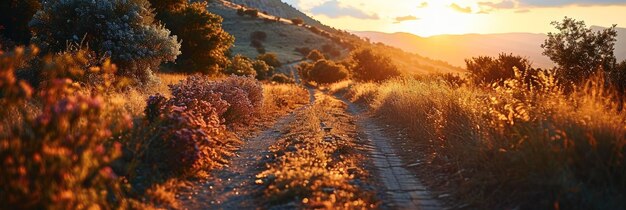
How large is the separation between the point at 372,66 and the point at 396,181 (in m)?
44.3

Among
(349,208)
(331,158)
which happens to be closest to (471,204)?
(349,208)

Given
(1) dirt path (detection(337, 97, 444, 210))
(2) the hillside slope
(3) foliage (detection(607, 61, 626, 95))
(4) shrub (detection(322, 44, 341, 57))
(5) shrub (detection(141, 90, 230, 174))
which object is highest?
(3) foliage (detection(607, 61, 626, 95))

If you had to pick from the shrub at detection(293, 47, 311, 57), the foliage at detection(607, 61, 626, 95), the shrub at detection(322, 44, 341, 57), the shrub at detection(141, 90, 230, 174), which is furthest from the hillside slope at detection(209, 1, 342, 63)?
the shrub at detection(141, 90, 230, 174)

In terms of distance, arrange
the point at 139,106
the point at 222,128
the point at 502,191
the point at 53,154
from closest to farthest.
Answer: the point at 53,154
the point at 502,191
the point at 139,106
the point at 222,128

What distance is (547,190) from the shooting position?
6.41 m

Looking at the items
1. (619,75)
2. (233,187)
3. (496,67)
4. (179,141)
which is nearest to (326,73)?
(496,67)

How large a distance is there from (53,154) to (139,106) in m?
4.80

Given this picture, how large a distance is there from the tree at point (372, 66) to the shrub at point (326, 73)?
38.7 ft

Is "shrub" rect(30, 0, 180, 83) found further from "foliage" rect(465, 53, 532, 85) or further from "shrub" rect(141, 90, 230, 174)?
"foliage" rect(465, 53, 532, 85)

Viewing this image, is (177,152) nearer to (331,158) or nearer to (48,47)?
(331,158)

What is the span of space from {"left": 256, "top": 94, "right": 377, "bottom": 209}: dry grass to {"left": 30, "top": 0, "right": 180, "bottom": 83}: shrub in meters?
9.67

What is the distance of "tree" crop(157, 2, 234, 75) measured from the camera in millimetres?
36531

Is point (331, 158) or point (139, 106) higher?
point (139, 106)

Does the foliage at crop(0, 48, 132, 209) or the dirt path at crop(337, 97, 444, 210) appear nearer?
the foliage at crop(0, 48, 132, 209)
